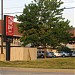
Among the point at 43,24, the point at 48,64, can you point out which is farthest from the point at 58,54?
the point at 48,64

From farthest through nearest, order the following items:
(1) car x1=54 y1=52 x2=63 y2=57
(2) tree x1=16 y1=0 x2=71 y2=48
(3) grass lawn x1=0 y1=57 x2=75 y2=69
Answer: (1) car x1=54 y1=52 x2=63 y2=57
(2) tree x1=16 y1=0 x2=71 y2=48
(3) grass lawn x1=0 y1=57 x2=75 y2=69

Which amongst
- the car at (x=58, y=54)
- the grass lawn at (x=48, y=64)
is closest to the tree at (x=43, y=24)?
the car at (x=58, y=54)

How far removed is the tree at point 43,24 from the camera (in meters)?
56.4

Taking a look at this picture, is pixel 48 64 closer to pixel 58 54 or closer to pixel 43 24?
pixel 43 24

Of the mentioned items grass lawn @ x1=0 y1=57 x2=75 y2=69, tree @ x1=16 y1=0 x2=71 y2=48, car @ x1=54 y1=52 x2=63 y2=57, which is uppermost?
tree @ x1=16 y1=0 x2=71 y2=48

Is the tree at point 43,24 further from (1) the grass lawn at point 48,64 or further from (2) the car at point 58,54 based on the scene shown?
(1) the grass lawn at point 48,64

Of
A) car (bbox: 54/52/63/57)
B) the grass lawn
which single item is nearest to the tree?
car (bbox: 54/52/63/57)

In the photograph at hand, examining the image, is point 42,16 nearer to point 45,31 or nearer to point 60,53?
point 45,31

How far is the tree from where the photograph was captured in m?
56.4

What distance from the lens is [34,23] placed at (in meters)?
57.3

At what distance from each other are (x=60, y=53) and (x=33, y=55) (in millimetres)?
28448

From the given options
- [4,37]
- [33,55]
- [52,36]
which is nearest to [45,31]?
[52,36]

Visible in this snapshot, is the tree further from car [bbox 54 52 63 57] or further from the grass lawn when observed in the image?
the grass lawn

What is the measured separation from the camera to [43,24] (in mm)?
57344
